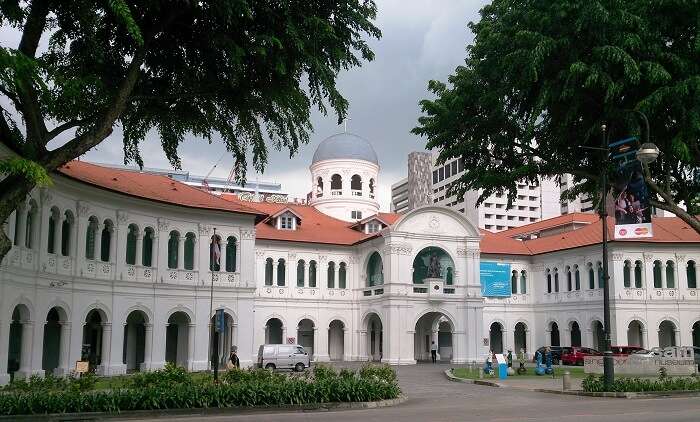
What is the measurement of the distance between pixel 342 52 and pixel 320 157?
156 ft

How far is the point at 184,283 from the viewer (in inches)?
1556

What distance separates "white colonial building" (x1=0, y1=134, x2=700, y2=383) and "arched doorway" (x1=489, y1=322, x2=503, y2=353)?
0.37 ft

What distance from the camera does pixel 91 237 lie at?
34.8m

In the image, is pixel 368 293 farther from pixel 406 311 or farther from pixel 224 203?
pixel 224 203

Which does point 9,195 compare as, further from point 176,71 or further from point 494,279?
point 494,279

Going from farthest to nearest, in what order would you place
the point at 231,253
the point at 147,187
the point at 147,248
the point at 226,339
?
the point at 226,339, the point at 231,253, the point at 147,187, the point at 147,248

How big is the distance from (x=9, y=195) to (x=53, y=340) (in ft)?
67.6

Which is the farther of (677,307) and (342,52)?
(677,307)

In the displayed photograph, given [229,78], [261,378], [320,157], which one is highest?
[320,157]

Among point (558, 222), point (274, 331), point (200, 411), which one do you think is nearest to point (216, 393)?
point (200, 411)

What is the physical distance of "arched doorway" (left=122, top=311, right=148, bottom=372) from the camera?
128 ft

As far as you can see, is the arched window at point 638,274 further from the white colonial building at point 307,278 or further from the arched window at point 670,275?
the arched window at point 670,275

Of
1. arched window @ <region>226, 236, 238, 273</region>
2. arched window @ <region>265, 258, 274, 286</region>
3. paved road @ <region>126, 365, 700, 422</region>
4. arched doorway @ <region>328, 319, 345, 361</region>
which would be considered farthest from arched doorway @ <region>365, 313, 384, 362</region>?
paved road @ <region>126, 365, 700, 422</region>

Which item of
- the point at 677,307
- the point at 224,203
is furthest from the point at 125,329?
the point at 677,307
